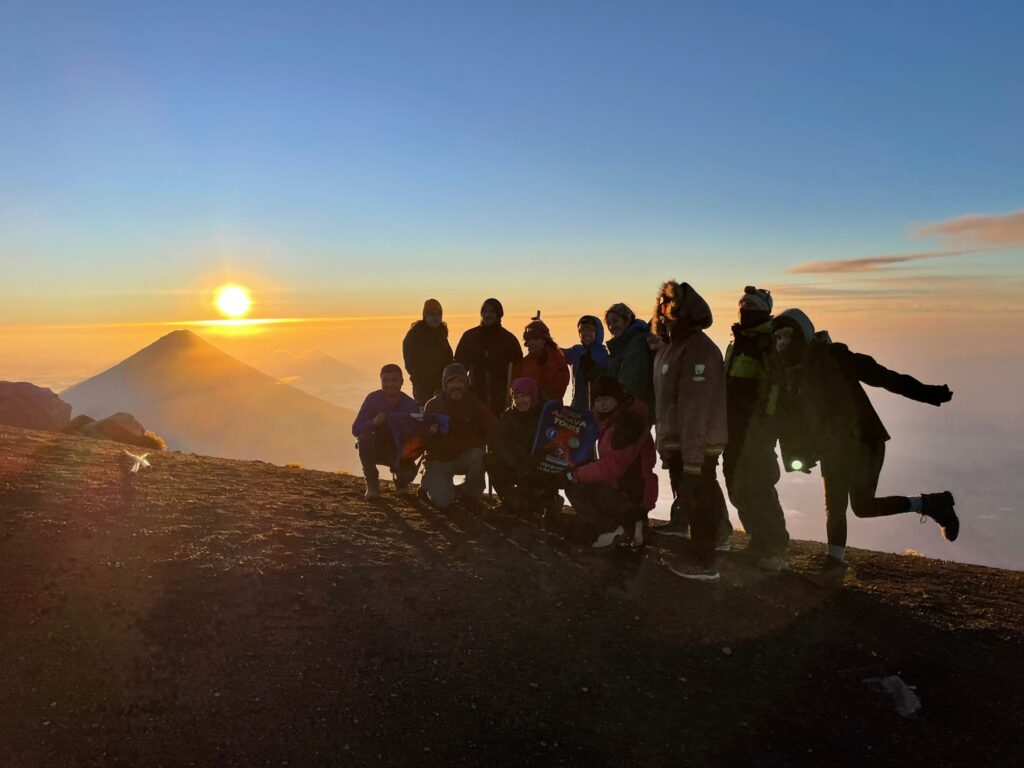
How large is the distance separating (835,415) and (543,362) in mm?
4051

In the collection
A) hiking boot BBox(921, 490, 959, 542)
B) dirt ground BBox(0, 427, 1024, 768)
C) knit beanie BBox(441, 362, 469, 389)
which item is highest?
knit beanie BBox(441, 362, 469, 389)

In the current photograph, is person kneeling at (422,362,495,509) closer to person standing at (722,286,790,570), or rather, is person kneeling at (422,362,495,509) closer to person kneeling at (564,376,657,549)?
person kneeling at (564,376,657,549)

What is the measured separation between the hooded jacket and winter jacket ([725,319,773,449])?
1.70 ft

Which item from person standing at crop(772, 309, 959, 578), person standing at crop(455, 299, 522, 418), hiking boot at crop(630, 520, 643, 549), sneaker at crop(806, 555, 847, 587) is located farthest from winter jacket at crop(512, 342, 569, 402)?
sneaker at crop(806, 555, 847, 587)

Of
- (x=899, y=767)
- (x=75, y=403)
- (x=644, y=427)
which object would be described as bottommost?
(x=75, y=403)

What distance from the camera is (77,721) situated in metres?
3.91

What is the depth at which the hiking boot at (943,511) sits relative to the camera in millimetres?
5906

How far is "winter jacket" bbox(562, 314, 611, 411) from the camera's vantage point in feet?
27.4

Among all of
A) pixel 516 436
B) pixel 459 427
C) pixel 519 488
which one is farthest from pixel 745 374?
pixel 459 427

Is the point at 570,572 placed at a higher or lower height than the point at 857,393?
lower

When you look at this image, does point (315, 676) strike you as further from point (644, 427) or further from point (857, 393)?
point (857, 393)

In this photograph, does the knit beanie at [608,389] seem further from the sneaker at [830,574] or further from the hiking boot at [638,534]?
the sneaker at [830,574]

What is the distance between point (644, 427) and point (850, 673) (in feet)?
9.37

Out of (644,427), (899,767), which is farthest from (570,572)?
(899,767)
